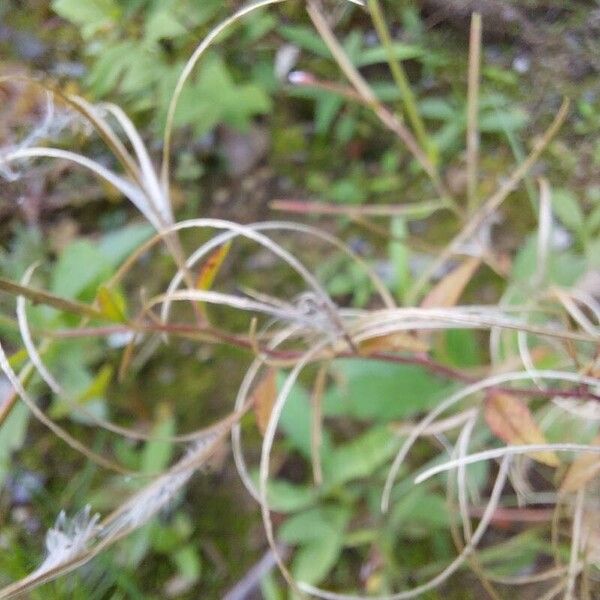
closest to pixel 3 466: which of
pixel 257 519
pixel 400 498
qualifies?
pixel 257 519

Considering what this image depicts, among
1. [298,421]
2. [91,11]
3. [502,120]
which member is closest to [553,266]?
[502,120]

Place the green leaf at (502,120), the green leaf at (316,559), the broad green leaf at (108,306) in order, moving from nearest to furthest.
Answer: the broad green leaf at (108,306) < the green leaf at (316,559) < the green leaf at (502,120)

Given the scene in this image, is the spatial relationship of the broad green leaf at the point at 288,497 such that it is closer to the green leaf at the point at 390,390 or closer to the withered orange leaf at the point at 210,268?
the green leaf at the point at 390,390

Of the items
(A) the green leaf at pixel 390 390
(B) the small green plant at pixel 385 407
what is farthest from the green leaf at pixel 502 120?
(A) the green leaf at pixel 390 390

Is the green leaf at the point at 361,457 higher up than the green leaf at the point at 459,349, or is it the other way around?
the green leaf at the point at 459,349

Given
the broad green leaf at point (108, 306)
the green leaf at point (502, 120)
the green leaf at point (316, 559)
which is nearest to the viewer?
the broad green leaf at point (108, 306)
